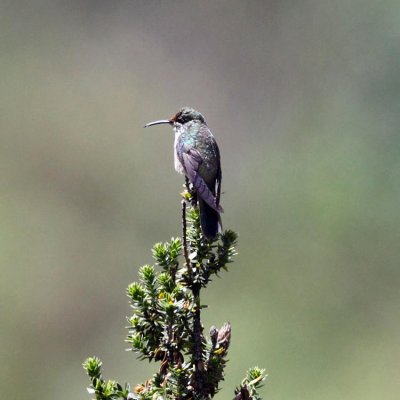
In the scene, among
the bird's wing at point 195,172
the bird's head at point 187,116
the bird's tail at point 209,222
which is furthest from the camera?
the bird's head at point 187,116

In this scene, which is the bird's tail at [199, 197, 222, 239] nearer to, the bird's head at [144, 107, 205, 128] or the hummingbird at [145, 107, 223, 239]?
the hummingbird at [145, 107, 223, 239]

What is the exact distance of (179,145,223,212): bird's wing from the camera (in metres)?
4.91

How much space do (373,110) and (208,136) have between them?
33.4 meters

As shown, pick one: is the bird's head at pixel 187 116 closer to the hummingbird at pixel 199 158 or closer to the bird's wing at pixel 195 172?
the hummingbird at pixel 199 158

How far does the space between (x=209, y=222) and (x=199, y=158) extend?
1635mm

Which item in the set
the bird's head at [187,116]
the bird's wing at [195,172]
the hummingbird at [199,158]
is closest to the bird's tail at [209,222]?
the hummingbird at [199,158]

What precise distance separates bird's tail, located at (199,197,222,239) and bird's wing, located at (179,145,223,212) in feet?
0.53

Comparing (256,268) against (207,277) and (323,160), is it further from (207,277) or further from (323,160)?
(207,277)

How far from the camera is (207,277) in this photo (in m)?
3.77

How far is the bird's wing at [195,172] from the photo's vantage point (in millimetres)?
4912

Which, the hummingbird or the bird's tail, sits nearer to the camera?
the bird's tail

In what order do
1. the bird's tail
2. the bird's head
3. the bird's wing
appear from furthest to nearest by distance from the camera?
the bird's head < the bird's wing < the bird's tail

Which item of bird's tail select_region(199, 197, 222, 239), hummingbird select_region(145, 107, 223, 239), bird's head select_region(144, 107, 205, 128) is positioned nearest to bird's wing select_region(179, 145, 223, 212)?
hummingbird select_region(145, 107, 223, 239)

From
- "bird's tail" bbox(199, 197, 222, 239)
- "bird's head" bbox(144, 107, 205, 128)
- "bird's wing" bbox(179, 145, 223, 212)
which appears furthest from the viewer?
"bird's head" bbox(144, 107, 205, 128)
